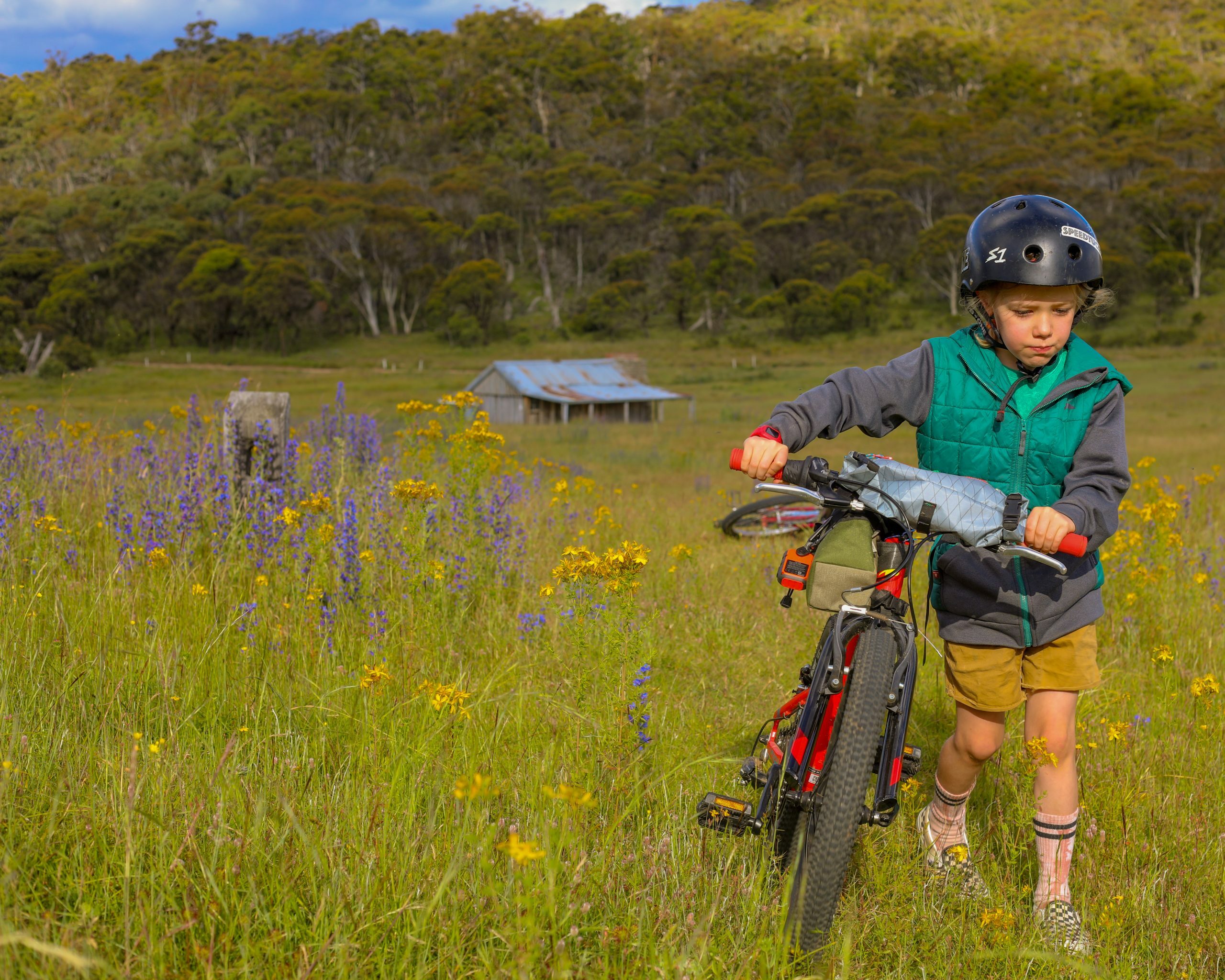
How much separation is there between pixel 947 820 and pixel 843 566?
3.84ft

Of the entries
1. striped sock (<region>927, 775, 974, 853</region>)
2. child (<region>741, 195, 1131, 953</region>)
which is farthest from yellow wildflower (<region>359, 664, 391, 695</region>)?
striped sock (<region>927, 775, 974, 853</region>)

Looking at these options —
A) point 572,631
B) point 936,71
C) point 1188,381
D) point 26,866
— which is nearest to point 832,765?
point 572,631

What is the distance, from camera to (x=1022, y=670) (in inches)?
109

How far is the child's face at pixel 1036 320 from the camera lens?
8.68 ft

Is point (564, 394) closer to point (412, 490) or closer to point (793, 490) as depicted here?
point (412, 490)

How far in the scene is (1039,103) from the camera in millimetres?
99312

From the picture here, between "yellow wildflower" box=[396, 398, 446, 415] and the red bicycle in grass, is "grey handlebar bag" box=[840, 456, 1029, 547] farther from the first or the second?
"yellow wildflower" box=[396, 398, 446, 415]

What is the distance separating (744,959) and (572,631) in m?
1.45

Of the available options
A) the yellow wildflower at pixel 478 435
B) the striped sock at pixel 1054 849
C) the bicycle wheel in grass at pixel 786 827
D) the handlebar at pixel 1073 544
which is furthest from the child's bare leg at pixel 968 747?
the yellow wildflower at pixel 478 435

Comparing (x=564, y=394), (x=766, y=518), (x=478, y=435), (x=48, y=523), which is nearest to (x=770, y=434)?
(x=478, y=435)

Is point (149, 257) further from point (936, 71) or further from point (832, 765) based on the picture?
point (936, 71)

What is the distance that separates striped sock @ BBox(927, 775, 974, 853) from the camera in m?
2.92

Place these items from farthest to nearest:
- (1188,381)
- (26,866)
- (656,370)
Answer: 1. (656,370)
2. (1188,381)
3. (26,866)

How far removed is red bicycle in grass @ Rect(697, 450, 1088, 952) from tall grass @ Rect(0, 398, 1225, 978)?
131 millimetres
